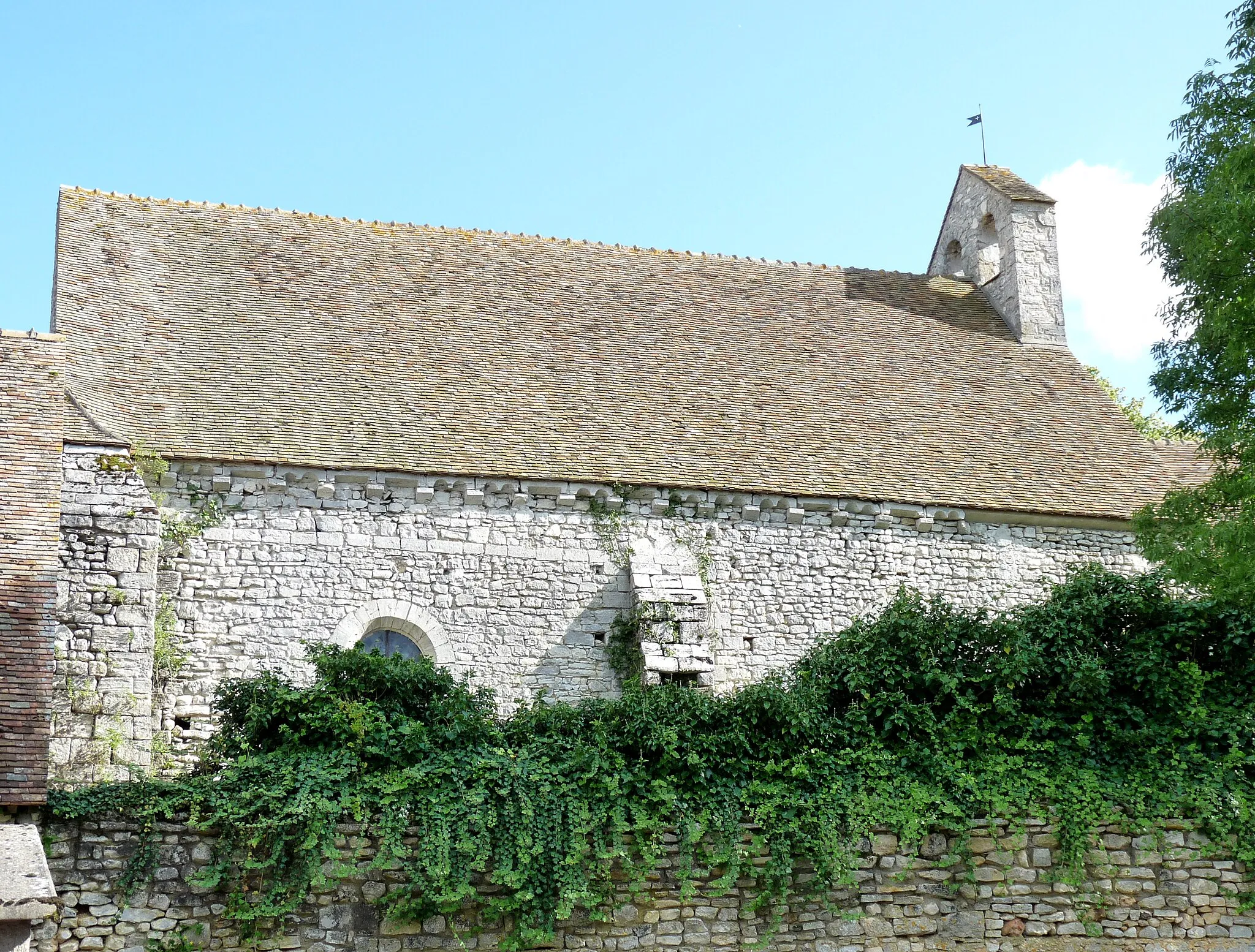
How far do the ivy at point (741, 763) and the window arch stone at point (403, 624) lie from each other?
237 centimetres

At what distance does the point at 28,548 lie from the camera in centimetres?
1058

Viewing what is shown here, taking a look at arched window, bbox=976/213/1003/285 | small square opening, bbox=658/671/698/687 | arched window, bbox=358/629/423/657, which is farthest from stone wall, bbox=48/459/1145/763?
arched window, bbox=976/213/1003/285

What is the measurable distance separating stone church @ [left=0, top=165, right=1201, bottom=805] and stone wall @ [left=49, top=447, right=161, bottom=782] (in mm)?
24

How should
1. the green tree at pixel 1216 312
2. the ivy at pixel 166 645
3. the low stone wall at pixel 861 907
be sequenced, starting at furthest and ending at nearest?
the ivy at pixel 166 645
the green tree at pixel 1216 312
the low stone wall at pixel 861 907

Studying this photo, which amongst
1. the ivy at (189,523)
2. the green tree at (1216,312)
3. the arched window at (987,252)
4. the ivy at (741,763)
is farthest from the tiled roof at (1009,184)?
the ivy at (189,523)

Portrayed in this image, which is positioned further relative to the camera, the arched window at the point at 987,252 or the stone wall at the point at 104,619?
the arched window at the point at 987,252

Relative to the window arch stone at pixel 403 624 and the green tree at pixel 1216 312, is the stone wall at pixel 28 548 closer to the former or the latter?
the window arch stone at pixel 403 624

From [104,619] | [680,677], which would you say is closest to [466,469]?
[680,677]

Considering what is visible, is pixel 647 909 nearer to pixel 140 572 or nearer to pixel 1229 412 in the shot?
pixel 140 572

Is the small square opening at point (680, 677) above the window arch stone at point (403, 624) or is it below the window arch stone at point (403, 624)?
below

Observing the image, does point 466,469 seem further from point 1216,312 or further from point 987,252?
point 987,252

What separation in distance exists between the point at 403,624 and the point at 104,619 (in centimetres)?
281

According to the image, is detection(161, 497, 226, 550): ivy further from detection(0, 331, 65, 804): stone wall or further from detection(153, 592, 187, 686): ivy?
detection(0, 331, 65, 804): stone wall

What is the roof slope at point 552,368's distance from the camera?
13.5 meters
